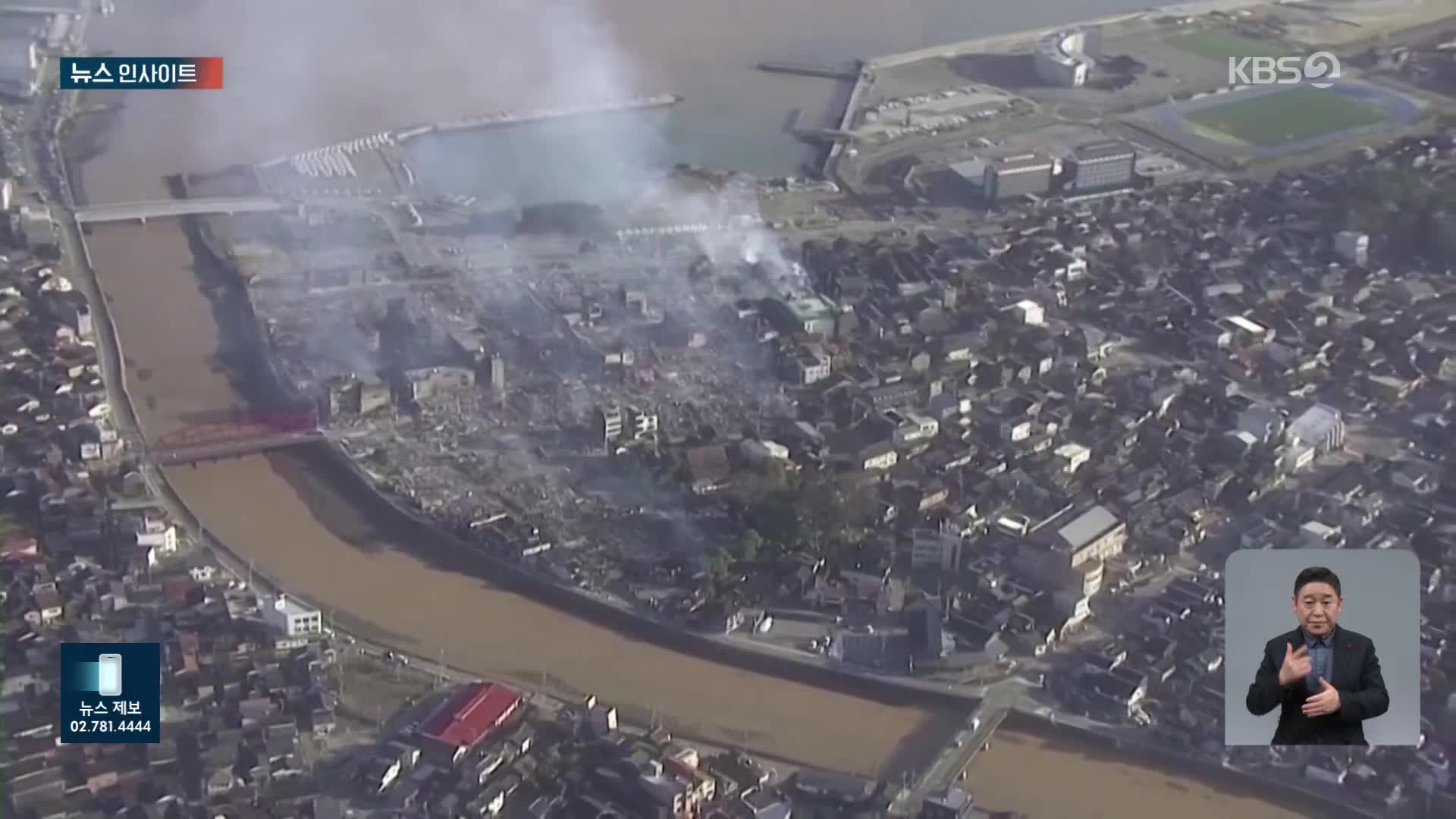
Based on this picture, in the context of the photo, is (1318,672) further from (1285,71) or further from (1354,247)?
(1285,71)

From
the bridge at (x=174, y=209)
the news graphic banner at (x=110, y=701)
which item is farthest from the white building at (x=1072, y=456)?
the bridge at (x=174, y=209)

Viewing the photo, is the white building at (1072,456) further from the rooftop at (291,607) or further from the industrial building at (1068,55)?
the industrial building at (1068,55)

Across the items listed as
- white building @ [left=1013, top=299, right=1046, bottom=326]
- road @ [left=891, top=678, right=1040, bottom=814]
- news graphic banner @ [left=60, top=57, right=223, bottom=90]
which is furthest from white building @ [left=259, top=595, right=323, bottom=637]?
news graphic banner @ [left=60, top=57, right=223, bottom=90]

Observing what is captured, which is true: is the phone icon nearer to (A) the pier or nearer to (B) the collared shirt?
(B) the collared shirt

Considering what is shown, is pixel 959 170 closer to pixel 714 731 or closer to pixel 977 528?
pixel 977 528

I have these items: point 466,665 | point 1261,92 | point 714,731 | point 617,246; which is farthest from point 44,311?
point 1261,92

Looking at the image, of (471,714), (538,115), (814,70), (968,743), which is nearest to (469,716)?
(471,714)

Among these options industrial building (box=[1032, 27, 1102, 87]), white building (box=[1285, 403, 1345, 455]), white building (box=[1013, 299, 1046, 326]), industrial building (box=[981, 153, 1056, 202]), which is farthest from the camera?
industrial building (box=[1032, 27, 1102, 87])
